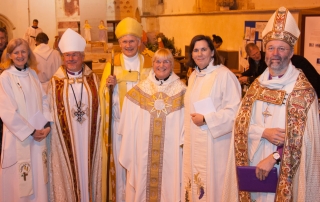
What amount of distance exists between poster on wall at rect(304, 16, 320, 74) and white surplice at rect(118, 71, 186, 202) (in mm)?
2818

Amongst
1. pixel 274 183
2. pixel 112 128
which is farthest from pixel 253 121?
pixel 112 128

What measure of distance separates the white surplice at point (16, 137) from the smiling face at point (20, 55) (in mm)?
91

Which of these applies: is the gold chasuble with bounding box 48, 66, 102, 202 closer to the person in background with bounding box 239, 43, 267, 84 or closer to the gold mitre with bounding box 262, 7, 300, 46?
the gold mitre with bounding box 262, 7, 300, 46

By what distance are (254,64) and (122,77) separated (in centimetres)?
350

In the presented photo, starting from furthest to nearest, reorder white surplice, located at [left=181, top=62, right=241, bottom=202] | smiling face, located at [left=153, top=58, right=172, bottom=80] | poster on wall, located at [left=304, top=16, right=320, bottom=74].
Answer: poster on wall, located at [left=304, top=16, right=320, bottom=74] → smiling face, located at [left=153, top=58, right=172, bottom=80] → white surplice, located at [left=181, top=62, right=241, bottom=202]

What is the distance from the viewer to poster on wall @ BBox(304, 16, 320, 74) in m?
5.96

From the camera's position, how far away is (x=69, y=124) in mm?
4434

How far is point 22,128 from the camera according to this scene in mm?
4133

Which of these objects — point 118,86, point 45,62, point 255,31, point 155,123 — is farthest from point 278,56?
point 255,31

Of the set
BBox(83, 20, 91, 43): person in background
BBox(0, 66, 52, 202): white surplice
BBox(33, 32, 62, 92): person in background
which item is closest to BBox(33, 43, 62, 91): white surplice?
BBox(33, 32, 62, 92): person in background

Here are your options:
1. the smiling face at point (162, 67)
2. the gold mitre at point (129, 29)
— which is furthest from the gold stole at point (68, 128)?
the smiling face at point (162, 67)

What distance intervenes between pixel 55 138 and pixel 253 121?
2.21 meters

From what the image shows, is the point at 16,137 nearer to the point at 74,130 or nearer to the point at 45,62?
the point at 74,130

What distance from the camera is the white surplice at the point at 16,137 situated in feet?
13.4
